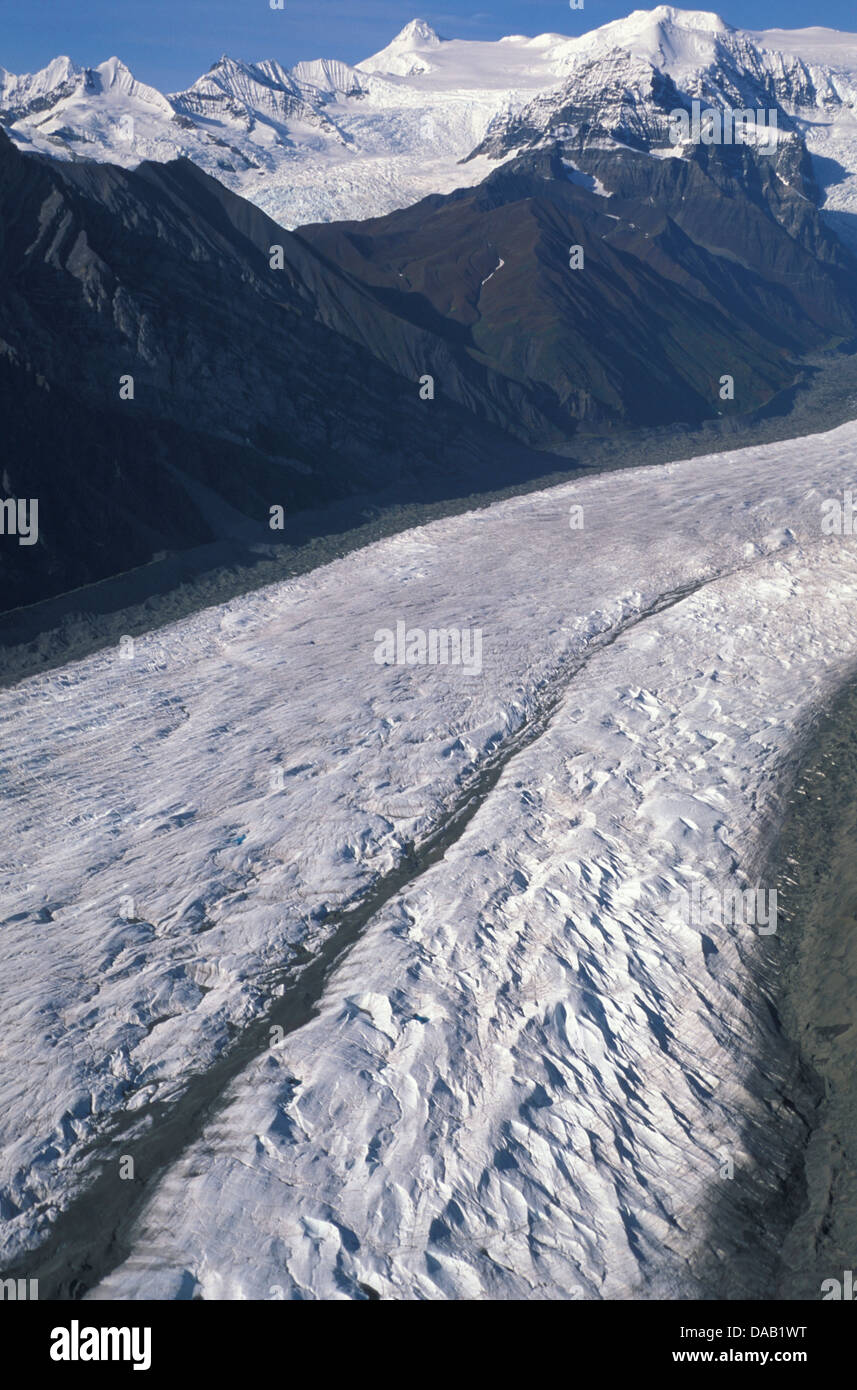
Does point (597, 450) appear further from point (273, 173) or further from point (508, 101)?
point (508, 101)

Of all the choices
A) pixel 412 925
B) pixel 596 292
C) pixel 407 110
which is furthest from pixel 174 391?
pixel 407 110

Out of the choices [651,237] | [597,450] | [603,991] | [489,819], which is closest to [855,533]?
[597,450]

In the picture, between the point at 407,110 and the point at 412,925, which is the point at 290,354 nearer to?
the point at 412,925

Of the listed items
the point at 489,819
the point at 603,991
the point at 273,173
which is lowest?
the point at 603,991

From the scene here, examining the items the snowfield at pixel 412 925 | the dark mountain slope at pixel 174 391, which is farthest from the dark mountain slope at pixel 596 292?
the snowfield at pixel 412 925

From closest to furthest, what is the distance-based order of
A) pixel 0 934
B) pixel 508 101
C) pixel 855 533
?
pixel 0 934
pixel 855 533
pixel 508 101

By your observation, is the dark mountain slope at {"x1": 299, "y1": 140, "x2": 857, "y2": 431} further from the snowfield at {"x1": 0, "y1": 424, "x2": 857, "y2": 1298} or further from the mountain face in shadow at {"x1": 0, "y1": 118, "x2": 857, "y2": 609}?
the snowfield at {"x1": 0, "y1": 424, "x2": 857, "y2": 1298}
